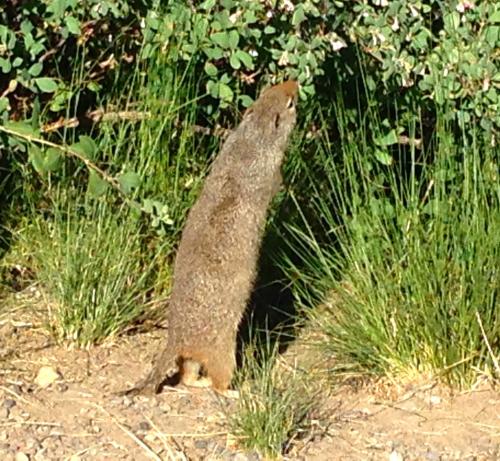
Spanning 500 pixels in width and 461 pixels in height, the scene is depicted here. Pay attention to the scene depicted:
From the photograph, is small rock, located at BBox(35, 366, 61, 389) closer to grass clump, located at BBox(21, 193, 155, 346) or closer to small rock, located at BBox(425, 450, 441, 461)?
grass clump, located at BBox(21, 193, 155, 346)

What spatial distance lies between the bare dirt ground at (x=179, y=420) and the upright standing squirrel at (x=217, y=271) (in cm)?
12

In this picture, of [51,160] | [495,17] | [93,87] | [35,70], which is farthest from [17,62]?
[495,17]

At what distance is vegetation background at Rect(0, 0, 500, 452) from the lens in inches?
204

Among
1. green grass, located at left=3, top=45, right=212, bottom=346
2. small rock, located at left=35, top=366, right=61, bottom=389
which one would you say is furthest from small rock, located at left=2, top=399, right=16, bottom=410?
green grass, located at left=3, top=45, right=212, bottom=346

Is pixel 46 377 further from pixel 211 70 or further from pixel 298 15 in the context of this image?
pixel 298 15

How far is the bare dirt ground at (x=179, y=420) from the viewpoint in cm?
472

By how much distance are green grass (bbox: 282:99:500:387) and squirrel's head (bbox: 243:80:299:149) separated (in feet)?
1.33

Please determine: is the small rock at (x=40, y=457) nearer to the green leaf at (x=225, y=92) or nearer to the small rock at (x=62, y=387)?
the small rock at (x=62, y=387)

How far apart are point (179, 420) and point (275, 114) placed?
1.28m

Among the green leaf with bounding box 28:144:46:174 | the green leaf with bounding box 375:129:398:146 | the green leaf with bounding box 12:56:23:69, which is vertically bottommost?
the green leaf with bounding box 375:129:398:146

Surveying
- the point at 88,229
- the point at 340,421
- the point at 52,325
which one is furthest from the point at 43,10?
the point at 340,421

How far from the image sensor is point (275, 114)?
5363mm

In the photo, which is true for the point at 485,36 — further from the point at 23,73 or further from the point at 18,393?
the point at 18,393

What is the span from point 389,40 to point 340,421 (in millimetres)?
1587
